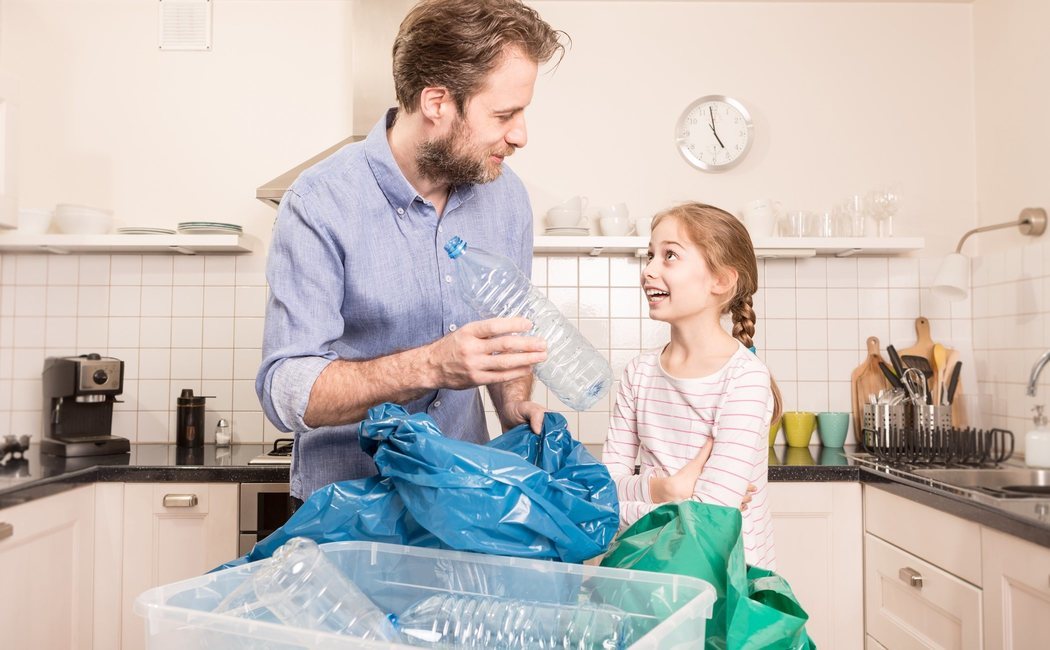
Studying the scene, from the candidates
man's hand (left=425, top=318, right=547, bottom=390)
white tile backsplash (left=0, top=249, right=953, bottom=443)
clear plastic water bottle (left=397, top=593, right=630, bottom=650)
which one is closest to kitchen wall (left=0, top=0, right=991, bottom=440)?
white tile backsplash (left=0, top=249, right=953, bottom=443)

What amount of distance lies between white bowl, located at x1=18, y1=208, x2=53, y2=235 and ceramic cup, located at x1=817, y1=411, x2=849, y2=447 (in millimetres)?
2669

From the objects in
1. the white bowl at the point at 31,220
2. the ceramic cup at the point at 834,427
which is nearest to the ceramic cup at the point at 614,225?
the ceramic cup at the point at 834,427

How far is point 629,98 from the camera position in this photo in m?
2.94

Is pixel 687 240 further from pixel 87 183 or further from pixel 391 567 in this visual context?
pixel 87 183

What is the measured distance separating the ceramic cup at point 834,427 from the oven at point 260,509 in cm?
175

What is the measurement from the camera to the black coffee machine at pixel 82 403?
2.54 metres

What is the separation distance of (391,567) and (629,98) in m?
2.36

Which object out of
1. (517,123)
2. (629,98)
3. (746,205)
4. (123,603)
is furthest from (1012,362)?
(123,603)

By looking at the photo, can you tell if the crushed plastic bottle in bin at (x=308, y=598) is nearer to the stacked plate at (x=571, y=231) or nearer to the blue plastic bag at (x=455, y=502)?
the blue plastic bag at (x=455, y=502)

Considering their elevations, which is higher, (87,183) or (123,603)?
(87,183)

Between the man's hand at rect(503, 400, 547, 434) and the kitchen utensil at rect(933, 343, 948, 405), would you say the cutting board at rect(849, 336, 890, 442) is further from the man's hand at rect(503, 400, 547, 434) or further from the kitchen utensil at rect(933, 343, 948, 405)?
the man's hand at rect(503, 400, 547, 434)

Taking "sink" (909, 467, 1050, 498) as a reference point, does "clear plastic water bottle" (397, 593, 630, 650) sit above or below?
above

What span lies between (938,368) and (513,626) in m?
2.40

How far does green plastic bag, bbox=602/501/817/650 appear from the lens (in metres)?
0.83
